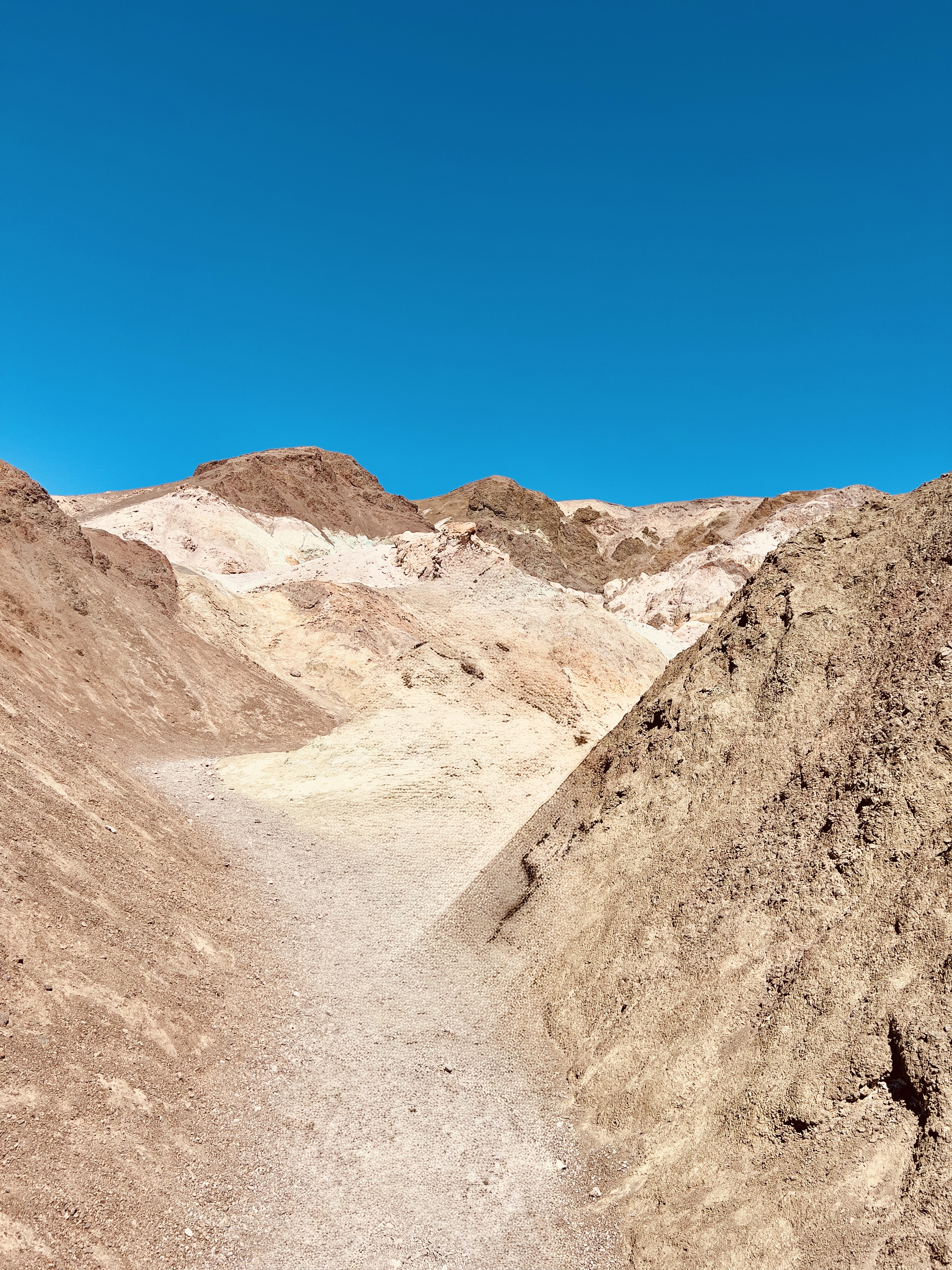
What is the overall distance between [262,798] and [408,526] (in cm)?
4972

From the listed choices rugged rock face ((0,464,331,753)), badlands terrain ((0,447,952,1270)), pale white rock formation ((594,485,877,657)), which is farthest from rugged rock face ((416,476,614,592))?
badlands terrain ((0,447,952,1270))

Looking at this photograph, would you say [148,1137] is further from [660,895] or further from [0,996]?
[660,895]

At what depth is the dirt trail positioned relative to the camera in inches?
188

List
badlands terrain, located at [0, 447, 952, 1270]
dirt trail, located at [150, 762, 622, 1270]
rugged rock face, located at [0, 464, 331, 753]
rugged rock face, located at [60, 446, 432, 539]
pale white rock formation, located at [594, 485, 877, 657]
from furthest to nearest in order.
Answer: rugged rock face, located at [60, 446, 432, 539] < pale white rock formation, located at [594, 485, 877, 657] < rugged rock face, located at [0, 464, 331, 753] < dirt trail, located at [150, 762, 622, 1270] < badlands terrain, located at [0, 447, 952, 1270]

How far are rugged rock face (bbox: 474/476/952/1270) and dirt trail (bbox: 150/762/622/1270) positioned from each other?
36 centimetres

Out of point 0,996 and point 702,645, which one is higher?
point 702,645

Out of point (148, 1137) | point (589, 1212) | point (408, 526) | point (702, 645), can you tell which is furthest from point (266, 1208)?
point (408, 526)

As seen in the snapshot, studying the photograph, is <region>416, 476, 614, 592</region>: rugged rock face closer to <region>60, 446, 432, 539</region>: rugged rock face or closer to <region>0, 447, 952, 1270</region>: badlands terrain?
<region>60, 446, 432, 539</region>: rugged rock face

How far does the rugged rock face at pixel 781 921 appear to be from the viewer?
4.36 meters

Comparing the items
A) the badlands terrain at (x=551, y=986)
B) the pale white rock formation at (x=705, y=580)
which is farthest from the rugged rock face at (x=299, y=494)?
the badlands terrain at (x=551, y=986)

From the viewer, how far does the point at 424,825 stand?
14.2m

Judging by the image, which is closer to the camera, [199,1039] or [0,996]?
[0,996]

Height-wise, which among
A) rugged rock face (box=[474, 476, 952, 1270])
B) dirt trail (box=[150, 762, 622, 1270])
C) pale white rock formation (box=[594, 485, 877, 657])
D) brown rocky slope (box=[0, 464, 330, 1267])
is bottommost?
brown rocky slope (box=[0, 464, 330, 1267])

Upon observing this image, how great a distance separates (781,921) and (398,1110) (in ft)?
10.7
